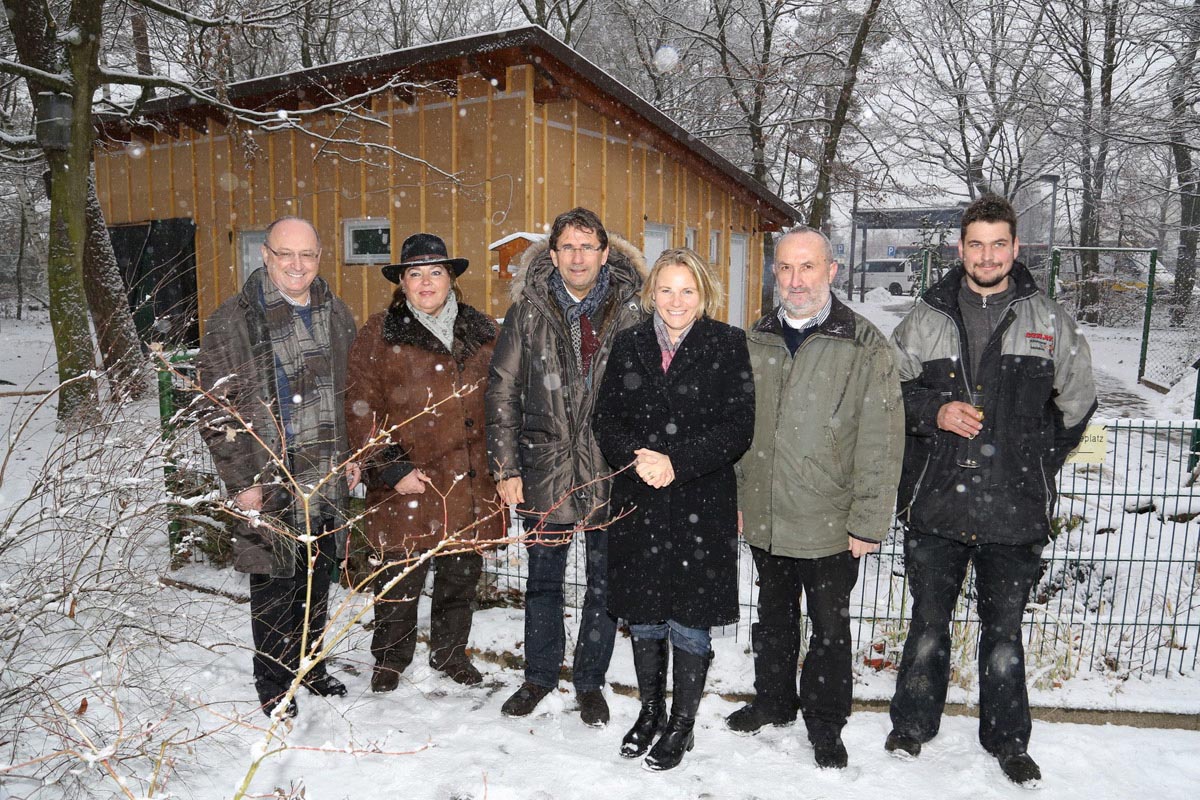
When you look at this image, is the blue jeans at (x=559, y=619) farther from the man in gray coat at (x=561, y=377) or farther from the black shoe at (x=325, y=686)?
the black shoe at (x=325, y=686)

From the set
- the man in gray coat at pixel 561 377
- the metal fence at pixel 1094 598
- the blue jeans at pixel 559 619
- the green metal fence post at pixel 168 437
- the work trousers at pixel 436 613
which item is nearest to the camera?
the green metal fence post at pixel 168 437

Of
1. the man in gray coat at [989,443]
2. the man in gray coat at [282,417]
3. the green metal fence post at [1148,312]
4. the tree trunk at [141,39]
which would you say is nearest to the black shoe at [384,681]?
the man in gray coat at [282,417]

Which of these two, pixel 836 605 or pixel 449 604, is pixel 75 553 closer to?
pixel 449 604

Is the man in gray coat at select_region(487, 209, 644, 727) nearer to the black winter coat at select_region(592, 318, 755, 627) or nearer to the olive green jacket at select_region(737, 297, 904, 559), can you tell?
the black winter coat at select_region(592, 318, 755, 627)

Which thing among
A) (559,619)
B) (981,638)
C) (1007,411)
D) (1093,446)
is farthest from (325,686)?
(1093,446)

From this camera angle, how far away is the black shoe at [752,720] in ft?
10.9

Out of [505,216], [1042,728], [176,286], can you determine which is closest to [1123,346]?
[505,216]

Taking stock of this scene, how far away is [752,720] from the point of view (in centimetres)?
332

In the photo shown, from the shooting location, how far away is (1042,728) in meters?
3.39

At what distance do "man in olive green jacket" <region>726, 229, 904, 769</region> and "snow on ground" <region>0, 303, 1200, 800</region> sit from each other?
0.97ft

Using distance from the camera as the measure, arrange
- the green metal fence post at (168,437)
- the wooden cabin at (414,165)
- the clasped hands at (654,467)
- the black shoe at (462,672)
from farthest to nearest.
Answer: the wooden cabin at (414,165) → the black shoe at (462,672) → the clasped hands at (654,467) → the green metal fence post at (168,437)

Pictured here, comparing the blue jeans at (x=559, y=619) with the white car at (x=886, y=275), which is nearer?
the blue jeans at (x=559, y=619)

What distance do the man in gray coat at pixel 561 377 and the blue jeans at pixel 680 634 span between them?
27cm

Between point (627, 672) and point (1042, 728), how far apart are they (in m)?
A: 1.86
